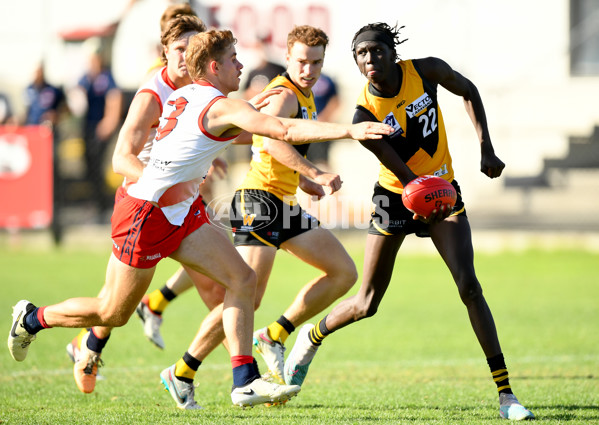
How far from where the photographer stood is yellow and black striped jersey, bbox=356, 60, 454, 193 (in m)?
5.93

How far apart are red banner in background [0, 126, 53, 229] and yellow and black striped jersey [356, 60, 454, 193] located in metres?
10.3

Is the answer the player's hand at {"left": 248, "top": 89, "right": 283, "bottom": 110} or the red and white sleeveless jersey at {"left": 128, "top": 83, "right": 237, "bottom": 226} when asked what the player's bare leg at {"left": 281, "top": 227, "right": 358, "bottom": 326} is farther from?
the red and white sleeveless jersey at {"left": 128, "top": 83, "right": 237, "bottom": 226}

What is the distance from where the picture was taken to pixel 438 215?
18.5 ft

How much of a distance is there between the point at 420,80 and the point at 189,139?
172 cm

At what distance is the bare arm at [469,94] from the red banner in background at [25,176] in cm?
1058

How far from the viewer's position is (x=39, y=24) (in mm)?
19703

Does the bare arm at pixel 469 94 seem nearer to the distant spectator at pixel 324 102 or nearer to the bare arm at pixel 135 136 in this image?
the bare arm at pixel 135 136

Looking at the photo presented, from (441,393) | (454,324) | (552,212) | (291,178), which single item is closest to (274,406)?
(441,393)

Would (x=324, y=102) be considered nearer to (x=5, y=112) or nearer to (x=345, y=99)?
(x=345, y=99)

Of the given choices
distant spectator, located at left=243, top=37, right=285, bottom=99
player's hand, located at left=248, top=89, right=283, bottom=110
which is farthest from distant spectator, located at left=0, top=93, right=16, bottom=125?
player's hand, located at left=248, top=89, right=283, bottom=110

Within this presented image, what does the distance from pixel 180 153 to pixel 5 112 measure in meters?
13.4

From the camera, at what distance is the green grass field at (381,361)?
5.75 m

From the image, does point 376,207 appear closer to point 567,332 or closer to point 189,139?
point 189,139

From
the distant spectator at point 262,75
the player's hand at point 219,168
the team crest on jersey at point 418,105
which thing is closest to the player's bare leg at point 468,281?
the team crest on jersey at point 418,105
